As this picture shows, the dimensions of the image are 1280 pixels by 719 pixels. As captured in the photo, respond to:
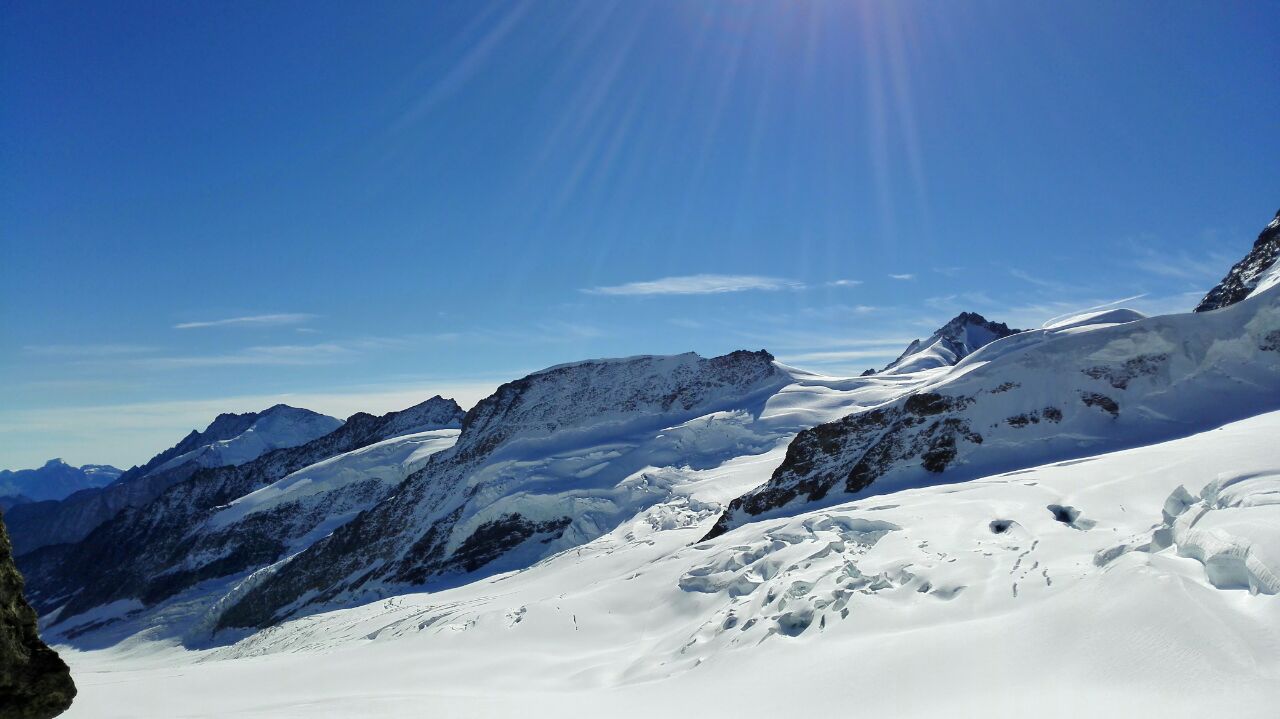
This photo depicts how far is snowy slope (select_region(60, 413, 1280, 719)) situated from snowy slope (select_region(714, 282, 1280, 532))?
17.1ft

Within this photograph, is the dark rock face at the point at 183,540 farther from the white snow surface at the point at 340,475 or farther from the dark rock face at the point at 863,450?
the dark rock face at the point at 863,450

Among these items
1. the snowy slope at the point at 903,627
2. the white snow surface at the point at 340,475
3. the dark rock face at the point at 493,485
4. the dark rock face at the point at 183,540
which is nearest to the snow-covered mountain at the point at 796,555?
the snowy slope at the point at 903,627

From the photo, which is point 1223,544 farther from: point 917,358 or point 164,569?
point 164,569

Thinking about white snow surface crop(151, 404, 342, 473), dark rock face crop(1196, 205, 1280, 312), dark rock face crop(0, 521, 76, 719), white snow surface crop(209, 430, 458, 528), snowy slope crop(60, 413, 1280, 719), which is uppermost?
white snow surface crop(151, 404, 342, 473)

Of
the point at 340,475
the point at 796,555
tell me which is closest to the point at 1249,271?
the point at 796,555

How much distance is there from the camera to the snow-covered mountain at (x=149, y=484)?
501ft

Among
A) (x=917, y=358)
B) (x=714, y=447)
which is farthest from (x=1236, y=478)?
(x=917, y=358)

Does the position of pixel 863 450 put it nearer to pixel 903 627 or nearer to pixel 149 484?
pixel 903 627

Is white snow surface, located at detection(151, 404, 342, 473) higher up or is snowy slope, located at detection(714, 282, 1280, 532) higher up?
white snow surface, located at detection(151, 404, 342, 473)

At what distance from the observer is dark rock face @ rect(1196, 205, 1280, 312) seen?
145 feet

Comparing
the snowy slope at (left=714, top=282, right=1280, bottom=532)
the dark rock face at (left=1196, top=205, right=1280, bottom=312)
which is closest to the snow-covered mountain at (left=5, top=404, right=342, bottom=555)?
the snowy slope at (left=714, top=282, right=1280, bottom=532)

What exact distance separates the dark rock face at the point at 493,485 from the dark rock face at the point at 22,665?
49.4 m

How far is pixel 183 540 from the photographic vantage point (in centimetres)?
9644

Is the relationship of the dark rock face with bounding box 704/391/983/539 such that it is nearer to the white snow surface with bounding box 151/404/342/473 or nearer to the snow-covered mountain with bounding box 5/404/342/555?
the white snow surface with bounding box 151/404/342/473
